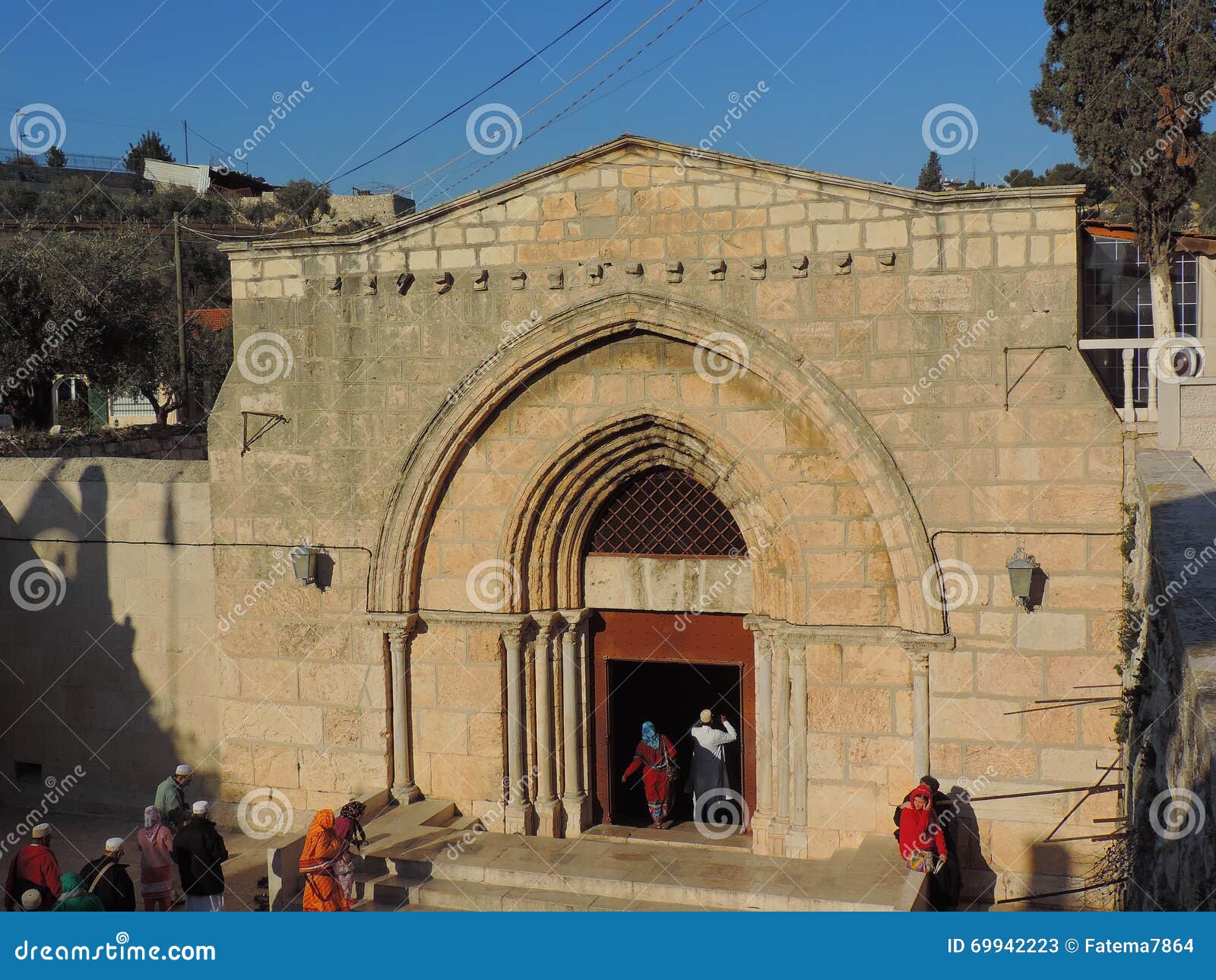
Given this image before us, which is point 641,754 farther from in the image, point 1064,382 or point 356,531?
point 1064,382

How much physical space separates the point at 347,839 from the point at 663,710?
161 inches

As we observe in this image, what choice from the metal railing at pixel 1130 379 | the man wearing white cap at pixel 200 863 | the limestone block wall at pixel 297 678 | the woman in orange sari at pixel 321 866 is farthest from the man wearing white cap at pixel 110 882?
the metal railing at pixel 1130 379

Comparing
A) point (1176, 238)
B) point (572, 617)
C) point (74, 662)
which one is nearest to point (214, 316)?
point (74, 662)

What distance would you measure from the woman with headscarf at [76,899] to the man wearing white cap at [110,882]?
0.13 m

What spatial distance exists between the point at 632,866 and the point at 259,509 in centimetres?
459

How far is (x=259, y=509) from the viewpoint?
10320mm

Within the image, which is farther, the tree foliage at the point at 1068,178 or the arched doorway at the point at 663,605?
the tree foliage at the point at 1068,178

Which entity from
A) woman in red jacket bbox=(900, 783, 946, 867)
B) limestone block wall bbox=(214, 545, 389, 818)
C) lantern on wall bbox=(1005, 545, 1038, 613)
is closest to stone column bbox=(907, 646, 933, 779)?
woman in red jacket bbox=(900, 783, 946, 867)

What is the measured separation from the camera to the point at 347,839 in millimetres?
8289

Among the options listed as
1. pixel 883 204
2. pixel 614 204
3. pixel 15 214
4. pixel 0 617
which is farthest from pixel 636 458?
pixel 15 214

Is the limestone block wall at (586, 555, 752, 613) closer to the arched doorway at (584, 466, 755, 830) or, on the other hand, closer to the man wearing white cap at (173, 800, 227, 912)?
the arched doorway at (584, 466, 755, 830)

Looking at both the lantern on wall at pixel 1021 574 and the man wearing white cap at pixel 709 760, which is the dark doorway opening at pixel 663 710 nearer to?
the man wearing white cap at pixel 709 760

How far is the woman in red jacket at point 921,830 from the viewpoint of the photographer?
805 centimetres

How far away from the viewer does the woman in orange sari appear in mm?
7918
